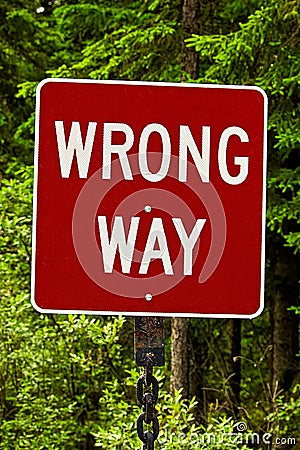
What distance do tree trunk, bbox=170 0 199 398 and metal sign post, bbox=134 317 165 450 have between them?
19.3 ft

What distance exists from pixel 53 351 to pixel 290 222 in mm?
3402

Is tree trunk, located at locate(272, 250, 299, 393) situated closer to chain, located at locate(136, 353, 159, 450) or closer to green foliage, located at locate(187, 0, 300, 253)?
green foliage, located at locate(187, 0, 300, 253)

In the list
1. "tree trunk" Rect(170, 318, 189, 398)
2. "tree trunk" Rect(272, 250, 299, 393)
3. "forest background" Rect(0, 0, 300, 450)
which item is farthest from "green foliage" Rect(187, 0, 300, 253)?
"tree trunk" Rect(272, 250, 299, 393)

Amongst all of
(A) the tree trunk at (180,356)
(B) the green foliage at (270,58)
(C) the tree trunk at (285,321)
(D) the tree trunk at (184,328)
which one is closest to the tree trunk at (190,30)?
(D) the tree trunk at (184,328)

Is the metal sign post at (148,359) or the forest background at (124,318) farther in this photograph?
the forest background at (124,318)

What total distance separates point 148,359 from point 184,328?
242 inches

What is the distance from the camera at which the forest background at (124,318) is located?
737cm

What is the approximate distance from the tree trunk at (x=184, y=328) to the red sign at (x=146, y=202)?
600cm

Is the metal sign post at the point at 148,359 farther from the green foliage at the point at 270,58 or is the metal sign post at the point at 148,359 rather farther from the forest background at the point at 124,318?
the green foliage at the point at 270,58

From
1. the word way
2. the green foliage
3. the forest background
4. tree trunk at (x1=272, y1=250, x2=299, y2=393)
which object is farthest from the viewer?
tree trunk at (x1=272, y1=250, x2=299, y2=393)

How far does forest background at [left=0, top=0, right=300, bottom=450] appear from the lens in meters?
7.37

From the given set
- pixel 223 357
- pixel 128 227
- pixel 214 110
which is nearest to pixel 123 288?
pixel 128 227

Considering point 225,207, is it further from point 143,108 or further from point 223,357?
point 223,357

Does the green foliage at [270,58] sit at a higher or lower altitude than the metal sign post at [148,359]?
higher
